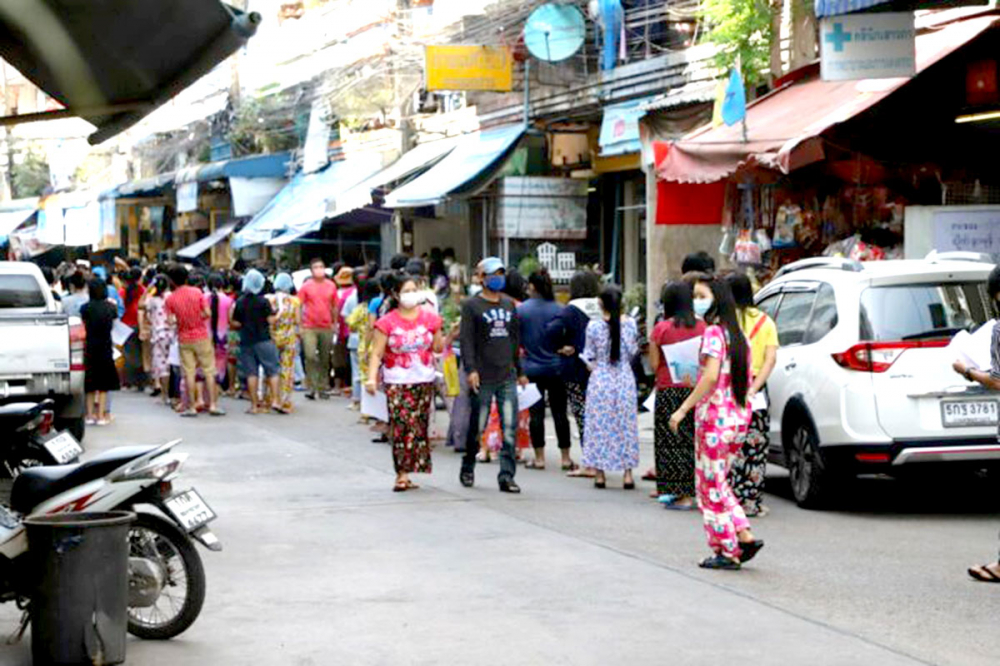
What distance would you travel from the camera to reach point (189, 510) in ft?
26.1

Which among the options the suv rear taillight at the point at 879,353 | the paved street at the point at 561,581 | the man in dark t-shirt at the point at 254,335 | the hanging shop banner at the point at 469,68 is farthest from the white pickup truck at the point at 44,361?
the hanging shop banner at the point at 469,68

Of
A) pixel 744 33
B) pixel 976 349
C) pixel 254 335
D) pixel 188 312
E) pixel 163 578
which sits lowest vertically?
pixel 163 578

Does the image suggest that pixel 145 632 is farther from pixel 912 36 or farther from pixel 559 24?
pixel 559 24

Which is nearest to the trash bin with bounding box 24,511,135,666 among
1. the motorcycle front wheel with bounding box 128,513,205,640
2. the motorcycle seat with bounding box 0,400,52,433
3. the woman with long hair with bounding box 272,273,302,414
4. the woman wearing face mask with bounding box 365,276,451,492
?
the motorcycle front wheel with bounding box 128,513,205,640

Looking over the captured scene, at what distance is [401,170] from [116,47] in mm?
22516

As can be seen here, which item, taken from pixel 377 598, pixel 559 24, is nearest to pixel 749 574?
pixel 377 598

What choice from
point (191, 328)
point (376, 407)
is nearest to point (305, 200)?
point (191, 328)

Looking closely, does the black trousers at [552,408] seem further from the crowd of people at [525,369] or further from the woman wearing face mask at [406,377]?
the woman wearing face mask at [406,377]

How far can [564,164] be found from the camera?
25.7 meters

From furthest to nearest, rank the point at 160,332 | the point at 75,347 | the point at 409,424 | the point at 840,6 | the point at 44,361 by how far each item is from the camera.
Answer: the point at 160,332 → the point at 75,347 → the point at 44,361 → the point at 840,6 → the point at 409,424

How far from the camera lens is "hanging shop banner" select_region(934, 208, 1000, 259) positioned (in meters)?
15.2

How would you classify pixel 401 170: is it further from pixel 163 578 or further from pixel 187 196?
pixel 163 578

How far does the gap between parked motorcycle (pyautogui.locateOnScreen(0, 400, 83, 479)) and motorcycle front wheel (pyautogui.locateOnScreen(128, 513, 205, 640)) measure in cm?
278

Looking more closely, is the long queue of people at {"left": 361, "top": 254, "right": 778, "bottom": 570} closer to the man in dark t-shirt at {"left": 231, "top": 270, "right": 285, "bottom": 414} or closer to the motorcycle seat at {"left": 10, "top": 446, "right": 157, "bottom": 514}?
the motorcycle seat at {"left": 10, "top": 446, "right": 157, "bottom": 514}
